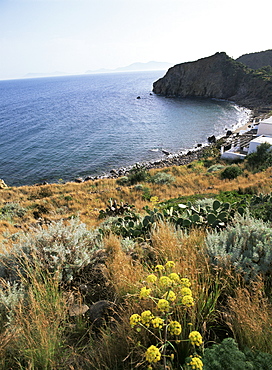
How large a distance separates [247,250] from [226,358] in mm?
1625

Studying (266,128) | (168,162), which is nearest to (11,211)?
(168,162)

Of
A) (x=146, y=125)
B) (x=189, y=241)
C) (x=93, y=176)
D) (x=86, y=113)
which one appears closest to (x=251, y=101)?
(x=146, y=125)

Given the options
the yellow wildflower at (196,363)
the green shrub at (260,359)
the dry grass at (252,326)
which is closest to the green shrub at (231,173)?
the dry grass at (252,326)

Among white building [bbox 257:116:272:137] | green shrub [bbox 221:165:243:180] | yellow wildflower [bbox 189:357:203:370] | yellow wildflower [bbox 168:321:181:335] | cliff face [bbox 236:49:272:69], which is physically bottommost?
green shrub [bbox 221:165:243:180]

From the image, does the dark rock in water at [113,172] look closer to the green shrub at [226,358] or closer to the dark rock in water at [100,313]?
the dark rock in water at [100,313]

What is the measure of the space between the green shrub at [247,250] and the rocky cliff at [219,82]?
6620 centimetres

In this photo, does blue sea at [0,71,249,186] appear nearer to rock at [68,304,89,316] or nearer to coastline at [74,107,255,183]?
coastline at [74,107,255,183]

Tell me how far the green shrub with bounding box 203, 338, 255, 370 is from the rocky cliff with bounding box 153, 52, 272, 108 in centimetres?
6807

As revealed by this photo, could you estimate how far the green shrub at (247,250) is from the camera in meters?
2.85

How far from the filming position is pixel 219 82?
76562 millimetres

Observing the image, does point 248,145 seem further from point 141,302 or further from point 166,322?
point 166,322

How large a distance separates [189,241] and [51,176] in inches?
1062

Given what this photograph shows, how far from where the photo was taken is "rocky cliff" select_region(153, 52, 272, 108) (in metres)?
64.3

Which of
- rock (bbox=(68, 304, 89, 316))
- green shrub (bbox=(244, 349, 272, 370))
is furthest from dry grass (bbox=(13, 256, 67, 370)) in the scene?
green shrub (bbox=(244, 349, 272, 370))
